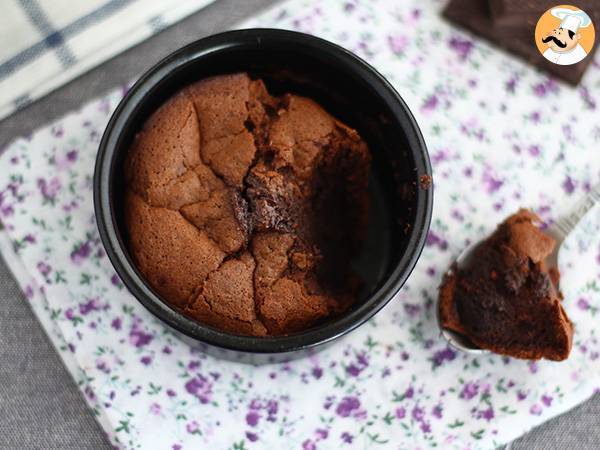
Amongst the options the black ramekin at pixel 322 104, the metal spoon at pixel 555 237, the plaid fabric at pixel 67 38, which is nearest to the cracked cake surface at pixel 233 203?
the black ramekin at pixel 322 104

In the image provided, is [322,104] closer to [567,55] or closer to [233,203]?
[233,203]

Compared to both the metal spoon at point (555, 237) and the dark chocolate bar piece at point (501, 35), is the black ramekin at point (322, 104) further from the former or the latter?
the dark chocolate bar piece at point (501, 35)

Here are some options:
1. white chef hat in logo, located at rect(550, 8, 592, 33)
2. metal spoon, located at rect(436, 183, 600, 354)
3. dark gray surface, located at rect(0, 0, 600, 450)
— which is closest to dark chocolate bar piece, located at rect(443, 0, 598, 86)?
white chef hat in logo, located at rect(550, 8, 592, 33)

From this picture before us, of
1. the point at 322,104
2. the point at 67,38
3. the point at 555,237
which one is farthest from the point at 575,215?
the point at 67,38

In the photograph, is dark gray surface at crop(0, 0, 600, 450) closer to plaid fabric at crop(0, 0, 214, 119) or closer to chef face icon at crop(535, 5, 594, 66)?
plaid fabric at crop(0, 0, 214, 119)

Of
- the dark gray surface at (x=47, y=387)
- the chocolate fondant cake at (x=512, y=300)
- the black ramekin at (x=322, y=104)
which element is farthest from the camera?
the dark gray surface at (x=47, y=387)

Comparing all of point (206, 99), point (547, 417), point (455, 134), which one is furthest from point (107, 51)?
point (547, 417)
